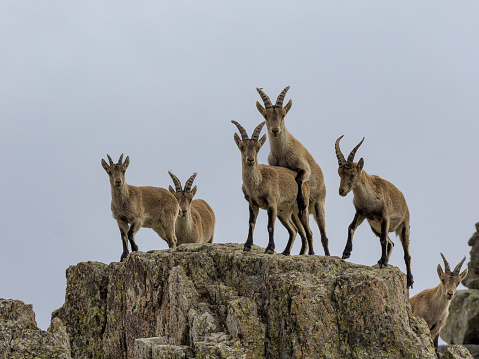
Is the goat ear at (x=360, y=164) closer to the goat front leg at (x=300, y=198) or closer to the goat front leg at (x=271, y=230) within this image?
the goat front leg at (x=300, y=198)

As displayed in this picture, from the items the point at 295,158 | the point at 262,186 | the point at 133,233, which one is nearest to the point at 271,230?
the point at 262,186

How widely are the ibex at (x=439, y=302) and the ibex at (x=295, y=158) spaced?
331 centimetres

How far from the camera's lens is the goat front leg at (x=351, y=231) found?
15023mm

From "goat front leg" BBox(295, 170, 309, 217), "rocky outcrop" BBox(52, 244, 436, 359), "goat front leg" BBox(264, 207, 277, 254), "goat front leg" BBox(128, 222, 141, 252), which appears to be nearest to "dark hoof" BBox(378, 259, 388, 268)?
"rocky outcrop" BBox(52, 244, 436, 359)

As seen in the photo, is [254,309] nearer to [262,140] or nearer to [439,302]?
[262,140]

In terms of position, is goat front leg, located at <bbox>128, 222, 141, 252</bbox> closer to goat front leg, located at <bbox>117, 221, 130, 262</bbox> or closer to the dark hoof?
goat front leg, located at <bbox>117, 221, 130, 262</bbox>

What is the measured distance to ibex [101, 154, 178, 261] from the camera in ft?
58.5

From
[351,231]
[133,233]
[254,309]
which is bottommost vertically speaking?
[254,309]

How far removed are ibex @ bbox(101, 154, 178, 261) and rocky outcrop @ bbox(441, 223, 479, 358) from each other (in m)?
17.0

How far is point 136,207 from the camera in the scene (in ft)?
59.7

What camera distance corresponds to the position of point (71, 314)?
54.2 ft

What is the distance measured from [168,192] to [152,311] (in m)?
5.70

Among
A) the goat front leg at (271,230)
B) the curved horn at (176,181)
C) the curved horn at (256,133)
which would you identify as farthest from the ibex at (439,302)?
the curved horn at (176,181)

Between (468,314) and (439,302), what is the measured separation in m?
13.1
